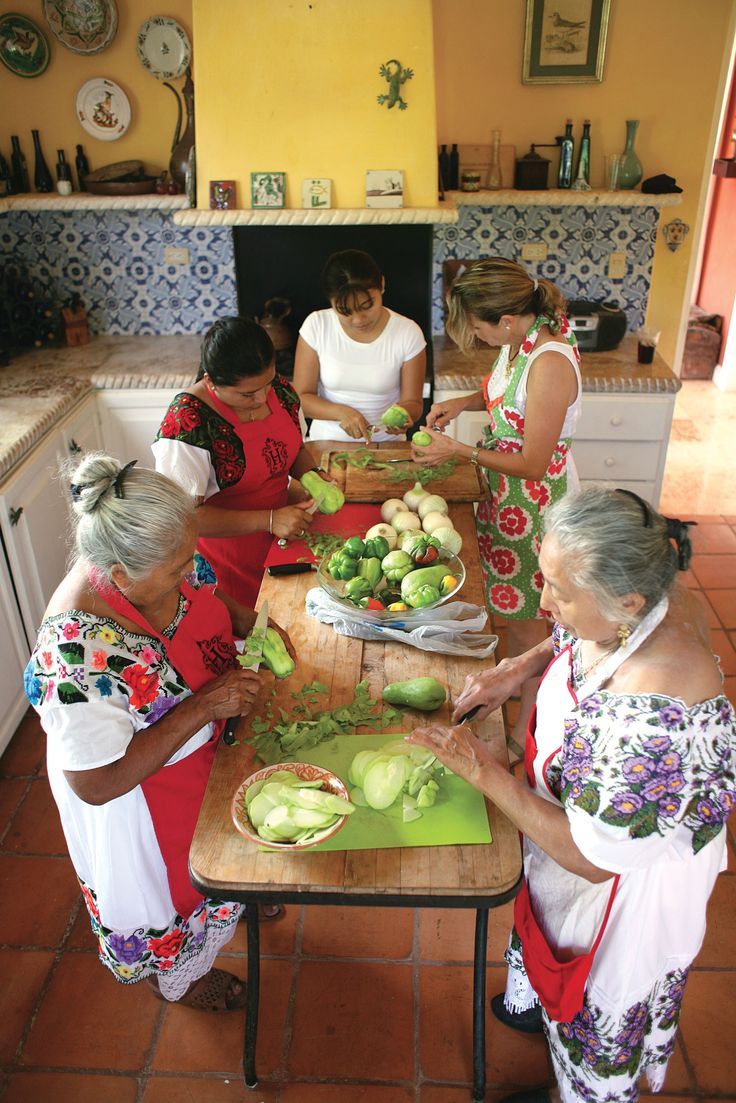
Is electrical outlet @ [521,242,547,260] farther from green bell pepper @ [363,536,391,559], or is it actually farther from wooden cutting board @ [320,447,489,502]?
green bell pepper @ [363,536,391,559]

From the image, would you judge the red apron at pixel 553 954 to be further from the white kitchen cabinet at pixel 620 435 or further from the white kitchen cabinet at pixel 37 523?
the white kitchen cabinet at pixel 620 435

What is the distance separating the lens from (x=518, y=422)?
278cm

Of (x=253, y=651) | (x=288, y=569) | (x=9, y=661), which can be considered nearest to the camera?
(x=253, y=651)

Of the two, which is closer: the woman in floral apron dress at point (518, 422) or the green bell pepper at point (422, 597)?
the green bell pepper at point (422, 597)

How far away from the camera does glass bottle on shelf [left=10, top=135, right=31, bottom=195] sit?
14.5 ft

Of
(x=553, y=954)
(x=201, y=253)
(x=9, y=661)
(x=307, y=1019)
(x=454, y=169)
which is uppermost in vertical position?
(x=454, y=169)

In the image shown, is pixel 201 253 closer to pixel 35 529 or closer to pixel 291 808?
pixel 35 529

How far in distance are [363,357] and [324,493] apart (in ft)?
2.95

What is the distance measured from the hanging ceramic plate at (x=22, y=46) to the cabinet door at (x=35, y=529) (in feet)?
6.84

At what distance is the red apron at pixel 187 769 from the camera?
1854 mm

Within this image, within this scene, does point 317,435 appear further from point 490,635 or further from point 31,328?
point 31,328

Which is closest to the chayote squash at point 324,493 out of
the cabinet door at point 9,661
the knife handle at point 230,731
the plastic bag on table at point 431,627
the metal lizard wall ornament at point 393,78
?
the plastic bag on table at point 431,627

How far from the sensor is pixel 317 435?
354cm

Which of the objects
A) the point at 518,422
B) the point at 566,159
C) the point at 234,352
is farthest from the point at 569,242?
the point at 234,352
